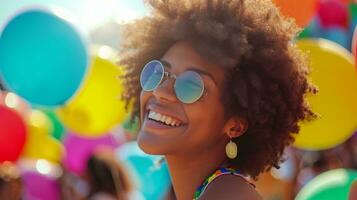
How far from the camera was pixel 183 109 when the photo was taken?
1731 mm

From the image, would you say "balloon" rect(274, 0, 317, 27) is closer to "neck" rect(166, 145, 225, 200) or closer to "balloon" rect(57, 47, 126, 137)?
"balloon" rect(57, 47, 126, 137)

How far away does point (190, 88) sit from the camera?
1.72 metres

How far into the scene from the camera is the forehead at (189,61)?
1.75 meters

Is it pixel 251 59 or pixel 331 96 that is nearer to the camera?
pixel 251 59

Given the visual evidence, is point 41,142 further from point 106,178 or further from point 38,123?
point 106,178

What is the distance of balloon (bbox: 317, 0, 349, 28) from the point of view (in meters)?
3.79

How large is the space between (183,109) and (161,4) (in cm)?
34

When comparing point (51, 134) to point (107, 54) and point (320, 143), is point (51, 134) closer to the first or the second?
point (107, 54)

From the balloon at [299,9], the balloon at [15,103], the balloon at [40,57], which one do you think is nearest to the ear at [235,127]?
the balloon at [299,9]

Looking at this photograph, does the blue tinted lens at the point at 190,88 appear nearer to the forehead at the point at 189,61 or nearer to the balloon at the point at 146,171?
the forehead at the point at 189,61

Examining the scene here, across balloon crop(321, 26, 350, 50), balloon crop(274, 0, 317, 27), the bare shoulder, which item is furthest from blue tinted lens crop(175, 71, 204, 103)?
balloon crop(321, 26, 350, 50)

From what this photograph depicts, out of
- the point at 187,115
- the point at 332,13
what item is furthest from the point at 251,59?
the point at 332,13

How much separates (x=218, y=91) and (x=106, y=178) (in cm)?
241

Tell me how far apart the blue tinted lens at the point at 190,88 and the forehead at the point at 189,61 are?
0.03 meters
